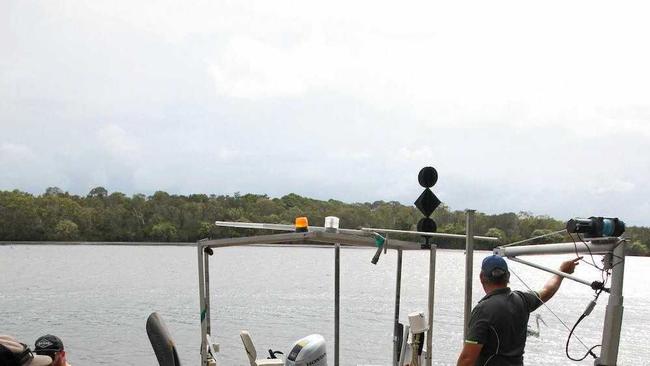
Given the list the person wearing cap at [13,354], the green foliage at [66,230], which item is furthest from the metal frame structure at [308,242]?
the green foliage at [66,230]

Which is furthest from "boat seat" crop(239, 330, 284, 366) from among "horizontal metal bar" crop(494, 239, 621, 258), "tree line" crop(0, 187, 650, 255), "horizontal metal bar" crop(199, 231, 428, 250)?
"tree line" crop(0, 187, 650, 255)

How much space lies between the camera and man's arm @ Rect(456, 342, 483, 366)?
4.88 meters

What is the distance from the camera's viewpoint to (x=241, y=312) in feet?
112

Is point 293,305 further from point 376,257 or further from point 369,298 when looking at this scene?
point 376,257

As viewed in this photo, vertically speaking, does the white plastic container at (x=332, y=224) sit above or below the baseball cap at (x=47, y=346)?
above

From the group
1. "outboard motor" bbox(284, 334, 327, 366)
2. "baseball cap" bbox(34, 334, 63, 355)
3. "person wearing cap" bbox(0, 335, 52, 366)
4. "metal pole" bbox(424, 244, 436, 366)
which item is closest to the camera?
"person wearing cap" bbox(0, 335, 52, 366)

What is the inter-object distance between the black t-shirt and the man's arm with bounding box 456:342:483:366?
27 millimetres

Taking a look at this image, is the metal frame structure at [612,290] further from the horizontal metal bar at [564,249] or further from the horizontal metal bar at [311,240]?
the horizontal metal bar at [311,240]

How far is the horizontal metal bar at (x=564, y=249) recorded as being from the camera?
190 inches

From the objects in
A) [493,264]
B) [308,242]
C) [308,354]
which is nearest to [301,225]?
[308,242]

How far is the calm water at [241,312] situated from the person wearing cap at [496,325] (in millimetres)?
17025

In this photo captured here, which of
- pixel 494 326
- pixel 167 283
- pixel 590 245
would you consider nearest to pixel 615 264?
pixel 590 245

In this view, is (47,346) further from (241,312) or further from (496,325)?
(241,312)

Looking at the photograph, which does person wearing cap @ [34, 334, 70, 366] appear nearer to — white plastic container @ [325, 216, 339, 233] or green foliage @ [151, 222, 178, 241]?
white plastic container @ [325, 216, 339, 233]
